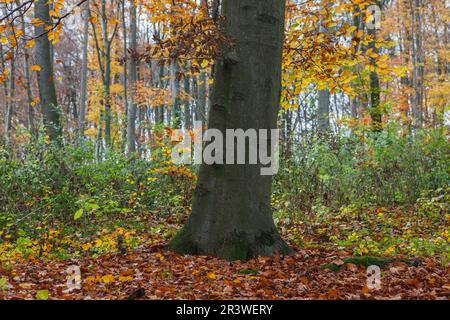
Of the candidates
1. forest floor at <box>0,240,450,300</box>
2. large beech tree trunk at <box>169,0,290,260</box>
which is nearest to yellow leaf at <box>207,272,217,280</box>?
forest floor at <box>0,240,450,300</box>

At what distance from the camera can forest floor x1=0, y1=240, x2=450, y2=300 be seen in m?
3.79

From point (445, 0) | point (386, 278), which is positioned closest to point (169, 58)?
point (386, 278)

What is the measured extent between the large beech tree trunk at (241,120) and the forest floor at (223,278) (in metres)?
0.25

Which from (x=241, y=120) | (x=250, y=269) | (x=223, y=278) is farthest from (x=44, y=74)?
(x=223, y=278)

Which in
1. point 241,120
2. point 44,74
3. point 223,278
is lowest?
point 223,278

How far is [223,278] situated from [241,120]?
1.71 meters

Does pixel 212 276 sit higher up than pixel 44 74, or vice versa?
pixel 44 74

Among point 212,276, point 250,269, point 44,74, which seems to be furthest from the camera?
point 44,74

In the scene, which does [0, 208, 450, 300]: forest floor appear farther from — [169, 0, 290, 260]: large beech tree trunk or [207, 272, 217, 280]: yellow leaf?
[169, 0, 290, 260]: large beech tree trunk

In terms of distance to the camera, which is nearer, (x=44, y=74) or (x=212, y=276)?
(x=212, y=276)

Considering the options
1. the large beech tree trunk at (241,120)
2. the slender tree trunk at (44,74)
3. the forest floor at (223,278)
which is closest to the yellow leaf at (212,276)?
the forest floor at (223,278)

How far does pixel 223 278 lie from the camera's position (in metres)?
4.33

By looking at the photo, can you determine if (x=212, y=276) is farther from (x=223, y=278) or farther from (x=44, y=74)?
(x=44, y=74)
